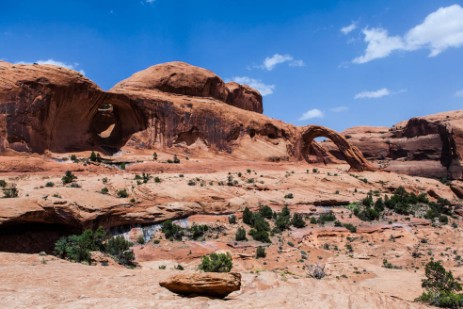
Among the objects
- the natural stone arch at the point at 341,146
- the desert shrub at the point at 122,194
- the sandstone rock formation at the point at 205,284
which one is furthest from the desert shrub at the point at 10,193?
the natural stone arch at the point at 341,146

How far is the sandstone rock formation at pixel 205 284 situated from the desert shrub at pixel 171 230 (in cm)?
1298

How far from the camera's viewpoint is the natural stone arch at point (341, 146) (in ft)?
143

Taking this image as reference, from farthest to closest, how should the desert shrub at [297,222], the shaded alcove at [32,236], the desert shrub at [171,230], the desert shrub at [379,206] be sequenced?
the desert shrub at [379,206] < the desert shrub at [297,222] < the desert shrub at [171,230] < the shaded alcove at [32,236]

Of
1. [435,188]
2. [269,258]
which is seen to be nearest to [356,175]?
[435,188]

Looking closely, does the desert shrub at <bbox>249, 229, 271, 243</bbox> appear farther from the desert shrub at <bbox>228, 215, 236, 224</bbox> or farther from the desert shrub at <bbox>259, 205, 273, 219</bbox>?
the desert shrub at <bbox>259, 205, 273, 219</bbox>

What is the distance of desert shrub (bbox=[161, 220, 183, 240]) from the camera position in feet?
72.5

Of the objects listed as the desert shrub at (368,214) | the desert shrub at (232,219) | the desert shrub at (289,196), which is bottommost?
the desert shrub at (232,219)

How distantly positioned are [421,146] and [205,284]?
58.8 meters

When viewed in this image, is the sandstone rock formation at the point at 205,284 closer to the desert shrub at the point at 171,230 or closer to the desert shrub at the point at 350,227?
the desert shrub at the point at 171,230

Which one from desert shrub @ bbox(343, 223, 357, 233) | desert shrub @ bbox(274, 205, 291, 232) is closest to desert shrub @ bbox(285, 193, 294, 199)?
desert shrub @ bbox(274, 205, 291, 232)

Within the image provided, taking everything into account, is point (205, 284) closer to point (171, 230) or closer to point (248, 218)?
point (171, 230)

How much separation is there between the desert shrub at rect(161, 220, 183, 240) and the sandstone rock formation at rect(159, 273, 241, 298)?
13.0 metres

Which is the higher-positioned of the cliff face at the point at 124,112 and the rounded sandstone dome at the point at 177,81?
the rounded sandstone dome at the point at 177,81

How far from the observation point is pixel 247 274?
12.1 meters
